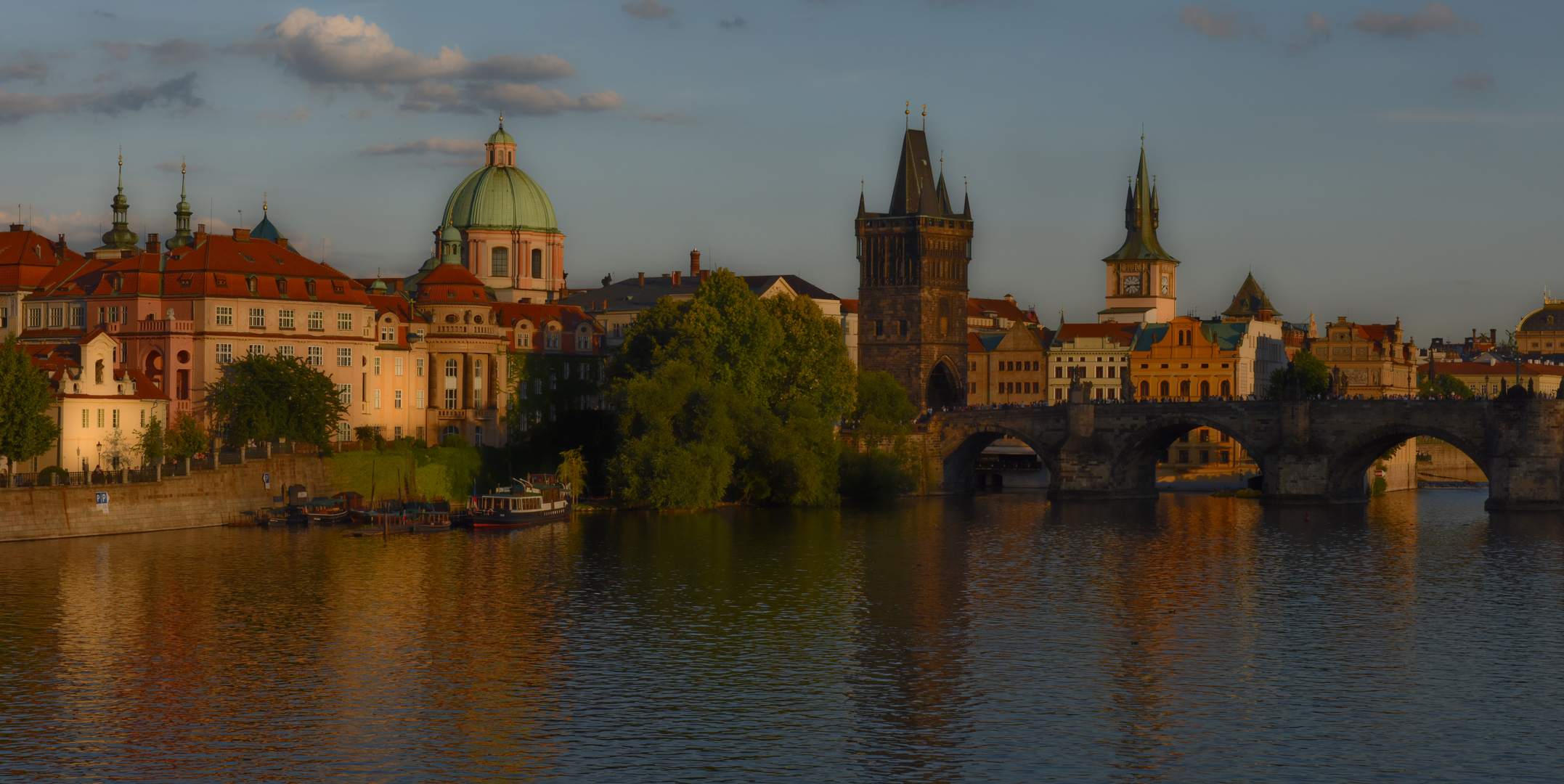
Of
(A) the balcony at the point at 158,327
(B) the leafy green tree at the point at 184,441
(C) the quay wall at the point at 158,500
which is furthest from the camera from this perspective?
(A) the balcony at the point at 158,327

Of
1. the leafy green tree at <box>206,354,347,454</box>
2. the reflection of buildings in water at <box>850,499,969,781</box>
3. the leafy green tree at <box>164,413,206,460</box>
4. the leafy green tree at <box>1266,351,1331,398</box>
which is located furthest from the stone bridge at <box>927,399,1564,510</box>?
the leafy green tree at <box>164,413,206,460</box>

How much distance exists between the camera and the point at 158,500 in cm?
10188

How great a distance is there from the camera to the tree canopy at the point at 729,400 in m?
119

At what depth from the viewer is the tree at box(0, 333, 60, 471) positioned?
95938 millimetres

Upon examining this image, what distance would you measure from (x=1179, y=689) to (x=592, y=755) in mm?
18552

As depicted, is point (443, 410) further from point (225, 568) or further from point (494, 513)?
point (225, 568)

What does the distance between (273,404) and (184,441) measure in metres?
5.45

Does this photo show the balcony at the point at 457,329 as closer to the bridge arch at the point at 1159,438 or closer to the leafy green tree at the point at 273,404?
the leafy green tree at the point at 273,404

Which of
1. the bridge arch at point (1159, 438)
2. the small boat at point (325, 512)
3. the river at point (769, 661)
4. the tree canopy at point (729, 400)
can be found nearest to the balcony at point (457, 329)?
the tree canopy at point (729, 400)

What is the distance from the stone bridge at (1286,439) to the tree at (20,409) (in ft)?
250

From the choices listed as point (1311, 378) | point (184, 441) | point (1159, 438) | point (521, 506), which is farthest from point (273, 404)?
point (1311, 378)

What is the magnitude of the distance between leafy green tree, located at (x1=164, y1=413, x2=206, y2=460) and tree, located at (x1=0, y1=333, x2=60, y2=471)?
37.3ft

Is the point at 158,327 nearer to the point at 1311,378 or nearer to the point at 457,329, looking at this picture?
the point at 457,329

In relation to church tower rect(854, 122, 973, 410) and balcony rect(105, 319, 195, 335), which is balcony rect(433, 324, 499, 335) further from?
church tower rect(854, 122, 973, 410)
